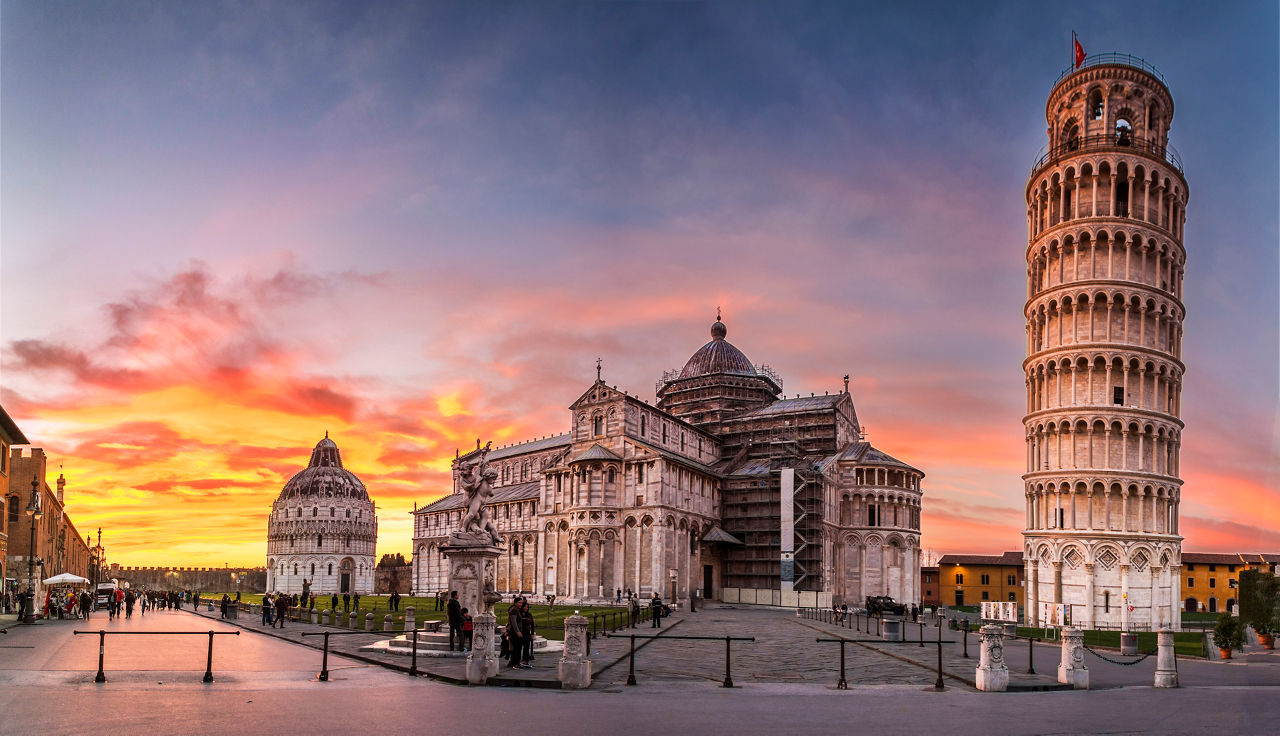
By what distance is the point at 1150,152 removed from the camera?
57062mm

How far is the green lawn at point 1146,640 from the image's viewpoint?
37406 millimetres

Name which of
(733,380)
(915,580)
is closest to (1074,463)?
(915,580)

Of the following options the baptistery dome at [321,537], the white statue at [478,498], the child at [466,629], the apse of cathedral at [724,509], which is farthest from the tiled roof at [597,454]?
the baptistery dome at [321,537]

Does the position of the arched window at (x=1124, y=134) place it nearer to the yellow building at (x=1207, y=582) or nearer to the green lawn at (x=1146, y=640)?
the green lawn at (x=1146, y=640)

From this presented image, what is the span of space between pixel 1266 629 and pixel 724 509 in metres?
41.8

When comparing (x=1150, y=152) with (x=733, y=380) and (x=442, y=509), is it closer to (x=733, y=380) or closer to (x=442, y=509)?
(x=733, y=380)

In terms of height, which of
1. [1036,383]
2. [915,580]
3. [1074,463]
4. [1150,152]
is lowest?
[915,580]

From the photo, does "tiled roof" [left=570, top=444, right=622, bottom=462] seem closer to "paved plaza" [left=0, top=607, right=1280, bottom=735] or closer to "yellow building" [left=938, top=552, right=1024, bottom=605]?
"paved plaza" [left=0, top=607, right=1280, bottom=735]

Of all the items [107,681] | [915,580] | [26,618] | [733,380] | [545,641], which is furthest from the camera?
[733,380]

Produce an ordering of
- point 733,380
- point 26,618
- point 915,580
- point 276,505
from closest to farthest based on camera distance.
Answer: point 26,618
point 915,580
point 733,380
point 276,505

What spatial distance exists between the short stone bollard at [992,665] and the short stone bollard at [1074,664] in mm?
2011

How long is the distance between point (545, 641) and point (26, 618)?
31.6 metres

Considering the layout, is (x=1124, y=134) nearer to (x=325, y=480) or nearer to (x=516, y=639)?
Result: (x=516, y=639)

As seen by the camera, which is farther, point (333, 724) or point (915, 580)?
point (915, 580)
